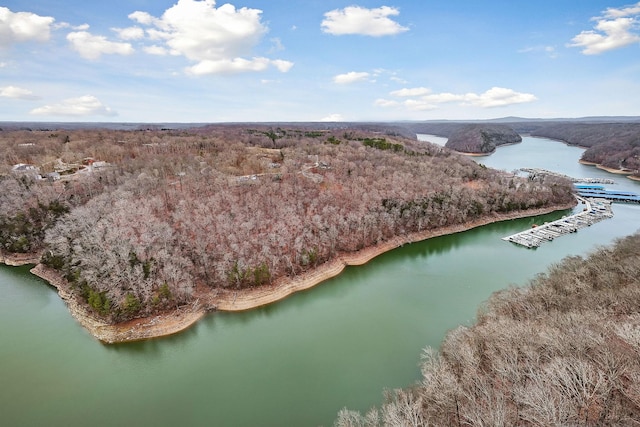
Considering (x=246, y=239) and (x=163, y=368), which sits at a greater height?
(x=246, y=239)

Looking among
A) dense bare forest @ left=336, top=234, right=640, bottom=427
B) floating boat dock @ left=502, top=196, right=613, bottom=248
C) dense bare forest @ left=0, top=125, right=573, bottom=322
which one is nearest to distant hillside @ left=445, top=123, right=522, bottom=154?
dense bare forest @ left=0, top=125, right=573, bottom=322

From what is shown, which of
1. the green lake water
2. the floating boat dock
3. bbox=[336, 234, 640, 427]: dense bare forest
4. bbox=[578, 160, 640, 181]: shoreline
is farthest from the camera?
bbox=[578, 160, 640, 181]: shoreline

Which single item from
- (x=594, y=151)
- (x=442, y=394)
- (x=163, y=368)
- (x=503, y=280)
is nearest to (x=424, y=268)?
(x=503, y=280)

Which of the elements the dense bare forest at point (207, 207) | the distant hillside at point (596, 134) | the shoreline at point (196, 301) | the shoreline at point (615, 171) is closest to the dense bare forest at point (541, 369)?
the shoreline at point (196, 301)

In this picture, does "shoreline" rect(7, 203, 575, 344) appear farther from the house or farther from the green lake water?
the house

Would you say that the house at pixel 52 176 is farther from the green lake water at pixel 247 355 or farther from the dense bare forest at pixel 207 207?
the green lake water at pixel 247 355

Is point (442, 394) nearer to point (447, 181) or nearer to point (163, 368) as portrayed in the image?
point (163, 368)
